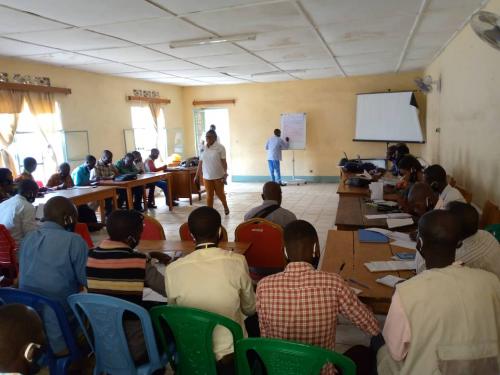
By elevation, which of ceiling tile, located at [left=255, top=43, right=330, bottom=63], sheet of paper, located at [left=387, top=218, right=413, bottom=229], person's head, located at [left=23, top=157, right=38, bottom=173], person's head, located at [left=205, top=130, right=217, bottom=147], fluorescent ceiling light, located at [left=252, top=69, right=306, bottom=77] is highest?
fluorescent ceiling light, located at [left=252, top=69, right=306, bottom=77]

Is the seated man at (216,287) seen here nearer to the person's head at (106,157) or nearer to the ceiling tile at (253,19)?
the ceiling tile at (253,19)

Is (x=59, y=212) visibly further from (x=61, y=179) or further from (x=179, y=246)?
(x=61, y=179)

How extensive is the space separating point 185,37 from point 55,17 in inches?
58.4

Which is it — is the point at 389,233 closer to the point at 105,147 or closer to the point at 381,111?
the point at 105,147

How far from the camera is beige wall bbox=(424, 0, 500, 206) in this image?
10.9 feet

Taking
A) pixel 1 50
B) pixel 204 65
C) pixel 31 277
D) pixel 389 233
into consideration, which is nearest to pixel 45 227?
pixel 31 277

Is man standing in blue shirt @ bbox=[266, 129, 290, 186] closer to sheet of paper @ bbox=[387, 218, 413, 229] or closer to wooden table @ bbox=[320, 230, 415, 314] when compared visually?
sheet of paper @ bbox=[387, 218, 413, 229]

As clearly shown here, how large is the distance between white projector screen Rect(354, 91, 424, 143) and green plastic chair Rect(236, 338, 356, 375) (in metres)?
8.01

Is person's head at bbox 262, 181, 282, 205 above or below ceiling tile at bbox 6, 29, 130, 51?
below

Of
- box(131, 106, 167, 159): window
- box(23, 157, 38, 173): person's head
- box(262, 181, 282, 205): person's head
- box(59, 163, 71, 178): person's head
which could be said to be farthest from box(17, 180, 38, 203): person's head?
box(131, 106, 167, 159): window

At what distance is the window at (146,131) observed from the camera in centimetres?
836

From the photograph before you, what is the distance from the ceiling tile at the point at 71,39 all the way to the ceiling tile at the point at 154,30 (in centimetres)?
22

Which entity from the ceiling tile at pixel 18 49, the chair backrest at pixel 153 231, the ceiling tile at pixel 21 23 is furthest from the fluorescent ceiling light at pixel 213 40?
the chair backrest at pixel 153 231

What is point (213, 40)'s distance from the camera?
15.1ft
